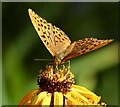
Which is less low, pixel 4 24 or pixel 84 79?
pixel 4 24

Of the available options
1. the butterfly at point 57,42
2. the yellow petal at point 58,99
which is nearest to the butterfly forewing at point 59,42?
the butterfly at point 57,42

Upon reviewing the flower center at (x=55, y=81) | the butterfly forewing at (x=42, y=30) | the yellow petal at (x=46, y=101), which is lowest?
the yellow petal at (x=46, y=101)

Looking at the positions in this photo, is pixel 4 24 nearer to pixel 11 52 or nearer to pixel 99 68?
pixel 11 52

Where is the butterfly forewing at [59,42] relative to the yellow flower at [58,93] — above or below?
above

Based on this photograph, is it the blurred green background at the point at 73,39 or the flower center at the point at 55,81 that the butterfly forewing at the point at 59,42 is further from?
the blurred green background at the point at 73,39

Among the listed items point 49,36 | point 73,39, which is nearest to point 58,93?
point 49,36

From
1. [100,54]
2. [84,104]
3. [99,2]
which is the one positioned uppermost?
[99,2]

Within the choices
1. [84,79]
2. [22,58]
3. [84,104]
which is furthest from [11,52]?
[84,104]
